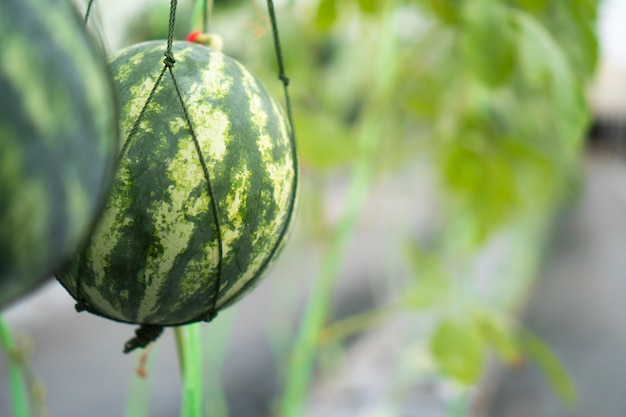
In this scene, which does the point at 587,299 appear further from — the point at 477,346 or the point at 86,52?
the point at 86,52

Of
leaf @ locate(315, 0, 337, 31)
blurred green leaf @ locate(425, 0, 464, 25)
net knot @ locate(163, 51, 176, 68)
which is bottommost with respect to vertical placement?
leaf @ locate(315, 0, 337, 31)

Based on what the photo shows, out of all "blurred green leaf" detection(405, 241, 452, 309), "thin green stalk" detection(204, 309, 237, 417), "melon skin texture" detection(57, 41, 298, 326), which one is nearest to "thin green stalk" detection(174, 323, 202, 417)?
"melon skin texture" detection(57, 41, 298, 326)

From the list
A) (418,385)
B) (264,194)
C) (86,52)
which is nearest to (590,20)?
(264,194)

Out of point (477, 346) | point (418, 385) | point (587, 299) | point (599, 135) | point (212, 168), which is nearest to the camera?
point (212, 168)

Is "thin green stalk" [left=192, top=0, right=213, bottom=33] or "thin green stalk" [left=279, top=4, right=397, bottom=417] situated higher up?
"thin green stalk" [left=192, top=0, right=213, bottom=33]

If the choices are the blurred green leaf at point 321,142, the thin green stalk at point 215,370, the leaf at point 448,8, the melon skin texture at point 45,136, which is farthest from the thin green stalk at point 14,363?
the thin green stalk at point 215,370

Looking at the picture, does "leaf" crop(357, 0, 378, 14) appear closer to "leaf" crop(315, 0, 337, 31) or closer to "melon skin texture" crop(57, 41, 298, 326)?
"leaf" crop(315, 0, 337, 31)
